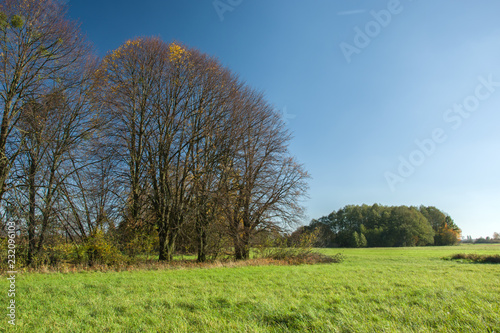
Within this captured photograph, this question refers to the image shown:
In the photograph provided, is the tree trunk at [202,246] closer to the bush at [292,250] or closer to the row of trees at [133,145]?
the row of trees at [133,145]

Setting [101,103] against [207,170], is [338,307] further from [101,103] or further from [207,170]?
[101,103]

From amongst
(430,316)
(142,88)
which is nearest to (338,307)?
(430,316)

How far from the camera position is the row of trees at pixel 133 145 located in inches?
435

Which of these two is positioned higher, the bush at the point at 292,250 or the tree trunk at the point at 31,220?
the tree trunk at the point at 31,220

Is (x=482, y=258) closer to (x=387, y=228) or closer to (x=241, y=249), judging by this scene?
(x=241, y=249)

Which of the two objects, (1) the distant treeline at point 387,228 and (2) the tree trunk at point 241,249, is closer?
(2) the tree trunk at point 241,249

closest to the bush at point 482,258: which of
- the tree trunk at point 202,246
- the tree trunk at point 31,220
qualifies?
the tree trunk at point 202,246

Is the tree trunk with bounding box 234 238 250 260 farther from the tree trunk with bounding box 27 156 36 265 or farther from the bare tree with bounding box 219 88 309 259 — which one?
the tree trunk with bounding box 27 156 36 265

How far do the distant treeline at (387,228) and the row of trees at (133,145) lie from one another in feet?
151

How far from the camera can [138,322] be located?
409 centimetres

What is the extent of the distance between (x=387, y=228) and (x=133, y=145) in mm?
70035

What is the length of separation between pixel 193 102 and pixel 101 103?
511 cm

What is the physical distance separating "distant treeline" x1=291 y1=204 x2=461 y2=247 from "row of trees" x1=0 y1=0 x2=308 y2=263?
46.1 meters

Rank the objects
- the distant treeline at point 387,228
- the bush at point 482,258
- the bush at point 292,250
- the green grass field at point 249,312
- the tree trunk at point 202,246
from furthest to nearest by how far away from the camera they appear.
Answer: the distant treeline at point 387,228 < the bush at point 482,258 < the bush at point 292,250 < the tree trunk at point 202,246 < the green grass field at point 249,312
